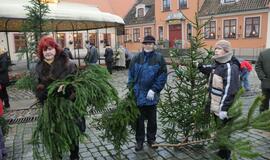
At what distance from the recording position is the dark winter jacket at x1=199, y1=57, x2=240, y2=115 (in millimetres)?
3971

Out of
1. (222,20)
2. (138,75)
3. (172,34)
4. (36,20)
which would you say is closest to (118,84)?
(36,20)

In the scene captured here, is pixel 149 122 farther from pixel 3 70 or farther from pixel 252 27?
pixel 252 27

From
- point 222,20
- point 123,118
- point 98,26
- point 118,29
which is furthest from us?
point 222,20

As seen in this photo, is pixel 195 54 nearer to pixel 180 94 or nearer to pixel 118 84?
pixel 180 94

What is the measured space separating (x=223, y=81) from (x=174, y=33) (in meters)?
32.6

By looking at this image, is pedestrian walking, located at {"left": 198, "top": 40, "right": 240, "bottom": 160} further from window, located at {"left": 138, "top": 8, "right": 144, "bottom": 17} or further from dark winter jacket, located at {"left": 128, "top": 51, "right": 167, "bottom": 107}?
window, located at {"left": 138, "top": 8, "right": 144, "bottom": 17}

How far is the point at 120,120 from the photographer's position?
454cm

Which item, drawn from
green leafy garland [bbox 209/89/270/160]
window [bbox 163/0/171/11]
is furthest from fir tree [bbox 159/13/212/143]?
window [bbox 163/0/171/11]

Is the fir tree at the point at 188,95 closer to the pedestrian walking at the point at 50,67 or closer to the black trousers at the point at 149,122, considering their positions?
the black trousers at the point at 149,122

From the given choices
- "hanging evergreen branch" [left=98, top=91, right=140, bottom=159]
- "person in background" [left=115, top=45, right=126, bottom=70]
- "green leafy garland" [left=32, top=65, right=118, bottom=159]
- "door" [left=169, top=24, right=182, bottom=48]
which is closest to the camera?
"green leafy garland" [left=32, top=65, right=118, bottom=159]

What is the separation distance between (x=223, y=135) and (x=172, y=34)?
1331 inches

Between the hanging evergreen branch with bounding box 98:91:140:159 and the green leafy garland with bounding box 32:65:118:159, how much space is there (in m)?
0.84

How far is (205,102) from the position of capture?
462 centimetres

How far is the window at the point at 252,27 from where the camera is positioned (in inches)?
1068
